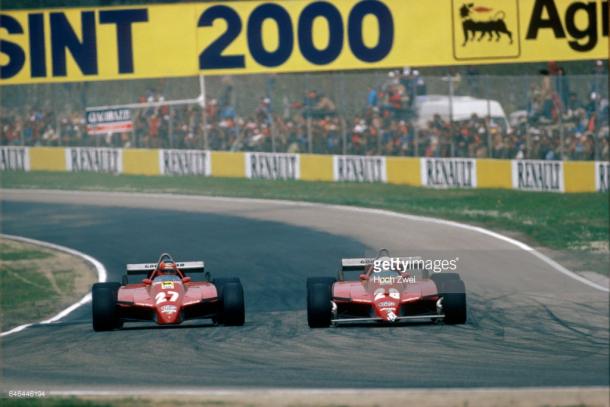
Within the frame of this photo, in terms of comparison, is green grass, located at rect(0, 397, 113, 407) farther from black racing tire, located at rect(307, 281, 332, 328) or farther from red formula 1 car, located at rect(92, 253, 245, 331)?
black racing tire, located at rect(307, 281, 332, 328)

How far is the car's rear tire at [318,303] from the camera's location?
24.4 feet

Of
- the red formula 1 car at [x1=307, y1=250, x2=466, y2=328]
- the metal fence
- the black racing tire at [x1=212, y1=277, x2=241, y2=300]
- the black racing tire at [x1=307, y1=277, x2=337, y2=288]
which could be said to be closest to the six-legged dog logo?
the red formula 1 car at [x1=307, y1=250, x2=466, y2=328]

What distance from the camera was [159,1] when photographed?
920 cm

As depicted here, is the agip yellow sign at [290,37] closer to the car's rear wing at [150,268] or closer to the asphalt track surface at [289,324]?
the car's rear wing at [150,268]

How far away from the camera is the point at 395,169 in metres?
33.3

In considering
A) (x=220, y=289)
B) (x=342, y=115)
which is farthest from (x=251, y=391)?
(x=342, y=115)

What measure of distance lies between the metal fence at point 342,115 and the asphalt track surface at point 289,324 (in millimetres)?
1356

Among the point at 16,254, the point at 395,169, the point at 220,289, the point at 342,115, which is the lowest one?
the point at 16,254

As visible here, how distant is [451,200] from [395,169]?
4.61 metres

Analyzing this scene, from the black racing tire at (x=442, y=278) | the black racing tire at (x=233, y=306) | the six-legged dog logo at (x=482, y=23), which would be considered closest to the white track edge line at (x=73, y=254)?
the six-legged dog logo at (x=482, y=23)

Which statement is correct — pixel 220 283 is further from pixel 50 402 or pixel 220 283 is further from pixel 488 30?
pixel 488 30

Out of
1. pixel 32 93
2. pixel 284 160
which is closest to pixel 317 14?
pixel 32 93

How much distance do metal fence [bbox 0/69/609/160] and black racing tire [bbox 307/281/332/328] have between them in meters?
2.93

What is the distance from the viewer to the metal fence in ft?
47.0
